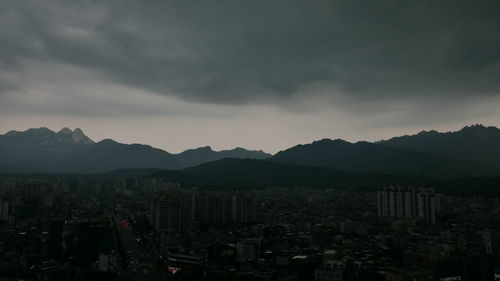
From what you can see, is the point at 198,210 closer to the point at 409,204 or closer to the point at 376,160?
the point at 409,204

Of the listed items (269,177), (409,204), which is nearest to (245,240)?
(409,204)

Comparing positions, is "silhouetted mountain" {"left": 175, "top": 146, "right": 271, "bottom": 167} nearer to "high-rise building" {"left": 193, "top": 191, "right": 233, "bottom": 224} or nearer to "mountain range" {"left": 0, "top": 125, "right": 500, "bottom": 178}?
"mountain range" {"left": 0, "top": 125, "right": 500, "bottom": 178}

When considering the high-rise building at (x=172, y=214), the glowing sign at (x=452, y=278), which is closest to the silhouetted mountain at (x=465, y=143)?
the high-rise building at (x=172, y=214)

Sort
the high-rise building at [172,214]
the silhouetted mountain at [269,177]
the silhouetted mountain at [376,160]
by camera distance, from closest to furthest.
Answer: the high-rise building at [172,214]
the silhouetted mountain at [269,177]
the silhouetted mountain at [376,160]

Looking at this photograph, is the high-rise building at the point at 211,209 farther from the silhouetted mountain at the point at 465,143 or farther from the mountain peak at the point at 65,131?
the mountain peak at the point at 65,131

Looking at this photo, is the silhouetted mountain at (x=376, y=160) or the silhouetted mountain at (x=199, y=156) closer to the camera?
the silhouetted mountain at (x=376, y=160)
